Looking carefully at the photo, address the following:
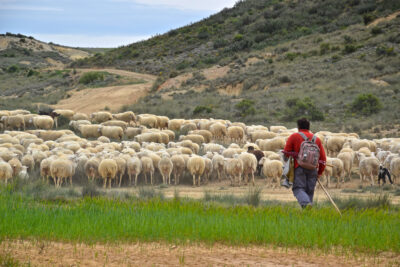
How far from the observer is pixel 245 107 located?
34344 millimetres

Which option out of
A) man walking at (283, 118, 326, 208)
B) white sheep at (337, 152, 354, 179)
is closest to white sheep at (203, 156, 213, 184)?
white sheep at (337, 152, 354, 179)

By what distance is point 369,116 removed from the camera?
99.7 feet

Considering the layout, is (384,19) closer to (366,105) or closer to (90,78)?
(366,105)

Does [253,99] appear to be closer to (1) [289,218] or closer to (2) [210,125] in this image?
(2) [210,125]

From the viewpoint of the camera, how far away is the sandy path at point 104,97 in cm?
4188

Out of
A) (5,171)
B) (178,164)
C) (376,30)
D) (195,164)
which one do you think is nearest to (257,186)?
(195,164)

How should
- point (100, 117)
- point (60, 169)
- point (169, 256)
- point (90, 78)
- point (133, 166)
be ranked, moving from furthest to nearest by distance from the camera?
point (90, 78), point (100, 117), point (133, 166), point (60, 169), point (169, 256)

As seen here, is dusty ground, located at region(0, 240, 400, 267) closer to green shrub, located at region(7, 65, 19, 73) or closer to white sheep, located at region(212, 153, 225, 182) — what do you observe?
white sheep, located at region(212, 153, 225, 182)

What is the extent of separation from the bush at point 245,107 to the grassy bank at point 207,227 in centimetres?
2405

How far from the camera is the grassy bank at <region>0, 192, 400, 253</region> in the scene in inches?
299

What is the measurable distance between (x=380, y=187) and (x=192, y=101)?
24694mm

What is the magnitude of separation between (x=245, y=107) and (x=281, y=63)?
1420 cm

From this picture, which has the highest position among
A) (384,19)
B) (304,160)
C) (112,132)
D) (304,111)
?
(384,19)

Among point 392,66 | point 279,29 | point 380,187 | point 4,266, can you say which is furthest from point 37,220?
point 279,29
